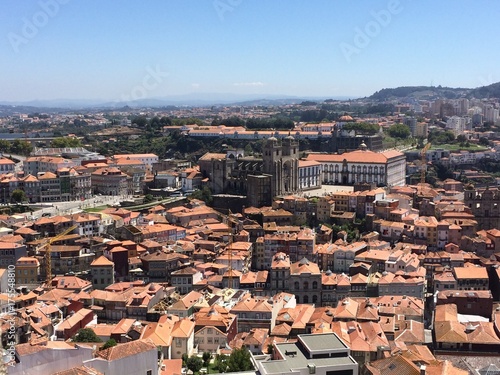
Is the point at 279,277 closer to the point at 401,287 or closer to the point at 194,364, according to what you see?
the point at 401,287

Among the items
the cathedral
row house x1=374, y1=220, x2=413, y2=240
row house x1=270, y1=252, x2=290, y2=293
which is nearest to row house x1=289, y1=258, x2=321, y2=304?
row house x1=270, y1=252, x2=290, y2=293

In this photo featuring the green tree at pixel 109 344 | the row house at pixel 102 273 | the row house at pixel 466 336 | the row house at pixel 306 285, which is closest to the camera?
the green tree at pixel 109 344

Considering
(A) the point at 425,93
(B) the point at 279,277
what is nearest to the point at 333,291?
(B) the point at 279,277

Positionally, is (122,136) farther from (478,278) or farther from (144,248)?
(478,278)

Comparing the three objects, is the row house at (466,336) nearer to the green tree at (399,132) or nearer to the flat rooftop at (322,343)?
the flat rooftop at (322,343)

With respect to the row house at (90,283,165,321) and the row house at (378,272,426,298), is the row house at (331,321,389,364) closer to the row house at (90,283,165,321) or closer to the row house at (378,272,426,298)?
the row house at (378,272,426,298)

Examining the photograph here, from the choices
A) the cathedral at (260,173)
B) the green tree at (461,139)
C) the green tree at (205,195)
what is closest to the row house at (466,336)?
the cathedral at (260,173)
